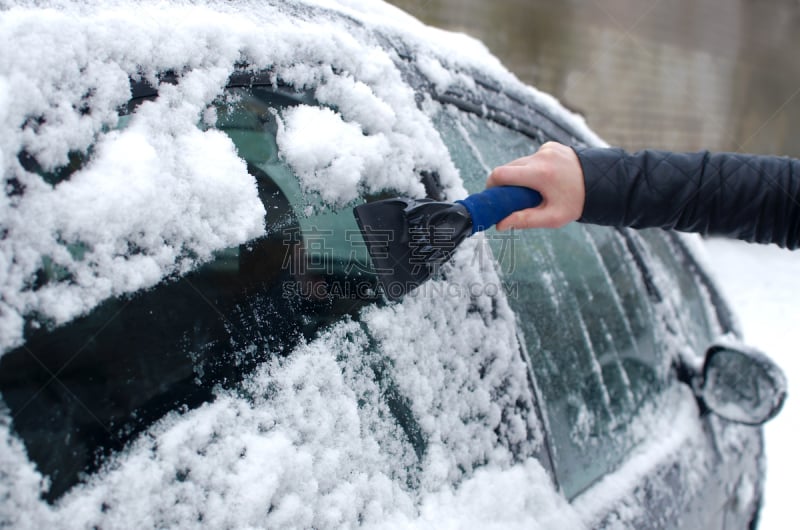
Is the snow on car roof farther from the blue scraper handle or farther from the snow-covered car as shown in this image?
the blue scraper handle

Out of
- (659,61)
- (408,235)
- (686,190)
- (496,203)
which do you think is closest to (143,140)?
(408,235)

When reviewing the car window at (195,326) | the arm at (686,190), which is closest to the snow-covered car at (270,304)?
the car window at (195,326)

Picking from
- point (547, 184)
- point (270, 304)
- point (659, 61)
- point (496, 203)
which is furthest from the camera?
point (659, 61)

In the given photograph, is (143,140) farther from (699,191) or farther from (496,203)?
(699,191)

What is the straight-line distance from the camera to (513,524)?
1.21 m

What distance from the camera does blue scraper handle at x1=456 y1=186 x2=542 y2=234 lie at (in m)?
1.35

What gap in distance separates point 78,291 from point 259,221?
300mm

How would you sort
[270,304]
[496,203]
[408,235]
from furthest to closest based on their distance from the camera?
[496,203]
[408,235]
[270,304]

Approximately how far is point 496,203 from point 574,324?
1.61ft

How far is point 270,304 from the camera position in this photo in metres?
1.01

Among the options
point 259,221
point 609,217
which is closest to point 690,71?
point 609,217

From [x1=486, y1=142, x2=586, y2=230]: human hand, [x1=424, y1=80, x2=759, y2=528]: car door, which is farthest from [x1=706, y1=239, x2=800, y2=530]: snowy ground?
[x1=486, y1=142, x2=586, y2=230]: human hand

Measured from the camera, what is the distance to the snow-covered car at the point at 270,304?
789 mm

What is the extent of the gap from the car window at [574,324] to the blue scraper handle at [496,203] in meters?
0.11
